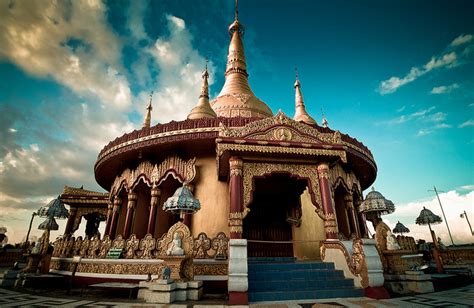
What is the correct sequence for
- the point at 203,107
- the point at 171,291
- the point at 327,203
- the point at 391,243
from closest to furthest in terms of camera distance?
the point at 171,291 → the point at 391,243 → the point at 327,203 → the point at 203,107

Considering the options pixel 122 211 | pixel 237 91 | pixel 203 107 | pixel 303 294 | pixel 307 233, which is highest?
pixel 237 91

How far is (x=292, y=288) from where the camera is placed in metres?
5.82

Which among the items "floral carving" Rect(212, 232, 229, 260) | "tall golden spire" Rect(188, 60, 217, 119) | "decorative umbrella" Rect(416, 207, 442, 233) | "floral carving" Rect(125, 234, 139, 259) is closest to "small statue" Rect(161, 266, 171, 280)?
"floral carving" Rect(212, 232, 229, 260)

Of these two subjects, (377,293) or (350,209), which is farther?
(350,209)

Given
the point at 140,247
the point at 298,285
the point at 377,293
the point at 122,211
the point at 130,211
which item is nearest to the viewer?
the point at 377,293

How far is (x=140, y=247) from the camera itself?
7.72 metres

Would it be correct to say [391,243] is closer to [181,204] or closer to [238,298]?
[238,298]

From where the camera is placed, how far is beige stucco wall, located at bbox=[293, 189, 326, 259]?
10.1 meters

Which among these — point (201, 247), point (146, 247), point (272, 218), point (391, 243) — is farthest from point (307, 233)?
point (146, 247)

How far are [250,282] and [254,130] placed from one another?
4.38m

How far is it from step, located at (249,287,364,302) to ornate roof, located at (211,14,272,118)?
1138 centimetres

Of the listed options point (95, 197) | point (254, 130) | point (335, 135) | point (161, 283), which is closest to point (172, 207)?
point (161, 283)

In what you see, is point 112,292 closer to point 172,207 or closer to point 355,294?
point 172,207

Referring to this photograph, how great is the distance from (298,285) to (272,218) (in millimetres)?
5397
